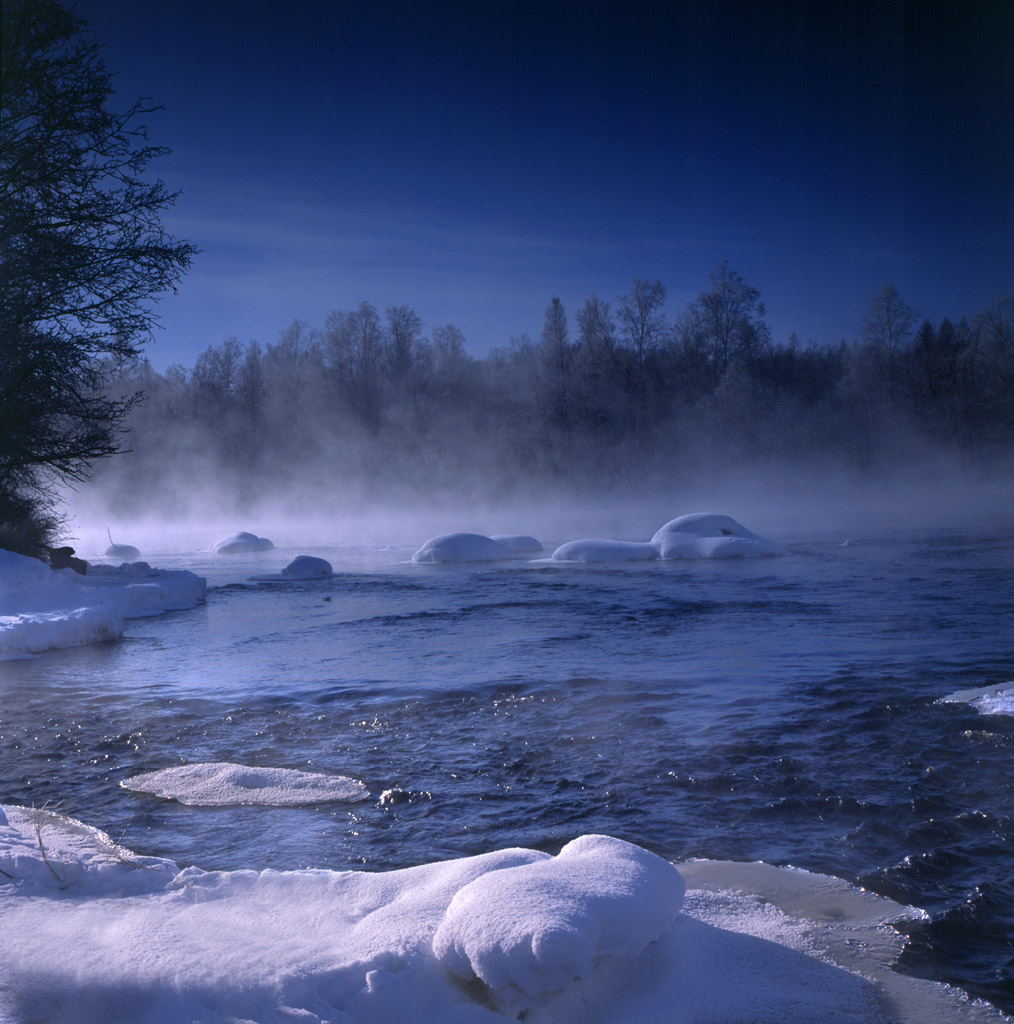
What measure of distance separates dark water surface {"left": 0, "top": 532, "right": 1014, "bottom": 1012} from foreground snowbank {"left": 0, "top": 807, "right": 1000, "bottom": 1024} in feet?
1.15

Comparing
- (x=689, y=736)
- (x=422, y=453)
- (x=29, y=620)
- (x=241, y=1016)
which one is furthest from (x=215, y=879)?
(x=422, y=453)

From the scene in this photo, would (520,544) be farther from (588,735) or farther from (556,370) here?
(556,370)

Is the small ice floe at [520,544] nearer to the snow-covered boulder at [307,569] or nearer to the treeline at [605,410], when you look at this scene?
the snow-covered boulder at [307,569]

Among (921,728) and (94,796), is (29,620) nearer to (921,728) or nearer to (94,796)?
(94,796)

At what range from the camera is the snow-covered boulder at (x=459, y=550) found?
56.5ft

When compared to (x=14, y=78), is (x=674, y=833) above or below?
below

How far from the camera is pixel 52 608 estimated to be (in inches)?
358

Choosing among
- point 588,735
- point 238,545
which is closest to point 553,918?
point 588,735

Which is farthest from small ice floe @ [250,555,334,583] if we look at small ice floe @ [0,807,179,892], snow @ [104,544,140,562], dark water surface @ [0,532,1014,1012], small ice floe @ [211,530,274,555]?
small ice floe @ [0,807,179,892]

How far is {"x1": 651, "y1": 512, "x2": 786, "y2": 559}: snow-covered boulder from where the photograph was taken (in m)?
16.0

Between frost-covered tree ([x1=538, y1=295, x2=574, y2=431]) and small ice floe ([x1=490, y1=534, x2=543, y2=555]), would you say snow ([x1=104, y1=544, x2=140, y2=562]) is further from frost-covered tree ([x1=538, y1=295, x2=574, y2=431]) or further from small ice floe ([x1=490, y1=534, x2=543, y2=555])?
frost-covered tree ([x1=538, y1=295, x2=574, y2=431])

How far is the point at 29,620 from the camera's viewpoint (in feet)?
27.3

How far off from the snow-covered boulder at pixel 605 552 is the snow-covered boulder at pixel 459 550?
152cm

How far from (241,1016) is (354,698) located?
4.16 meters
